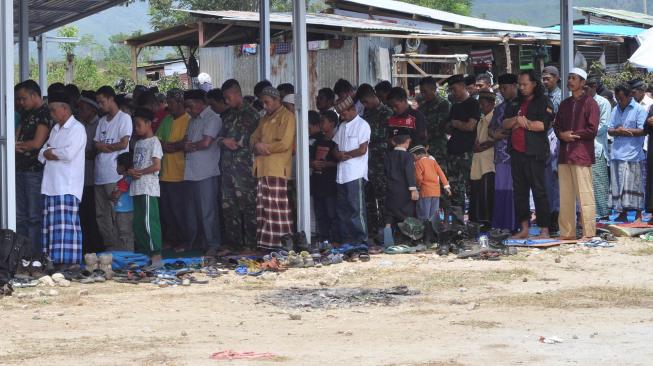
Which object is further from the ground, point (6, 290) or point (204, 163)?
point (204, 163)

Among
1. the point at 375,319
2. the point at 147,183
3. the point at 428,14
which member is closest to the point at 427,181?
the point at 147,183

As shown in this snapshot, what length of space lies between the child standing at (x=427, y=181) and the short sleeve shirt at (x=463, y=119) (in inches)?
27.5

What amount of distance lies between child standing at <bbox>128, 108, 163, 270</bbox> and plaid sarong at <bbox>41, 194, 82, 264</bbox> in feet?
2.59

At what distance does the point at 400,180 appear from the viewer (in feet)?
42.0

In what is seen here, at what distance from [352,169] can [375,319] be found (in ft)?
13.0

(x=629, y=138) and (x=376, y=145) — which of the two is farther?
(x=629, y=138)

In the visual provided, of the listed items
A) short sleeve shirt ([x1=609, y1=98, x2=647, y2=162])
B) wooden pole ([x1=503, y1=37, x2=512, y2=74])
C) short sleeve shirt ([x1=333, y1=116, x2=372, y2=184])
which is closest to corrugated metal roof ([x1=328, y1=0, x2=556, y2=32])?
wooden pole ([x1=503, y1=37, x2=512, y2=74])

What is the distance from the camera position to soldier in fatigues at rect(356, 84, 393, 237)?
1335 centimetres

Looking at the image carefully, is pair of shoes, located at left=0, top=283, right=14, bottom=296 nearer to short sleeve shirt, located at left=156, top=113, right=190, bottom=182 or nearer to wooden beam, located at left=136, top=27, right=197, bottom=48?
short sleeve shirt, located at left=156, top=113, right=190, bottom=182

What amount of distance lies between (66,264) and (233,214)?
221cm

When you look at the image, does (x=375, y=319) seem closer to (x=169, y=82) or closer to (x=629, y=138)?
(x=629, y=138)

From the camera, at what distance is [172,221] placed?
1334 cm

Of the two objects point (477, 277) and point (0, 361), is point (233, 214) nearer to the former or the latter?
point (477, 277)

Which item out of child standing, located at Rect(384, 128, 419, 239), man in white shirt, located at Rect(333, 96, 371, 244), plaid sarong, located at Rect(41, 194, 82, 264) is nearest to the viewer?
plaid sarong, located at Rect(41, 194, 82, 264)
